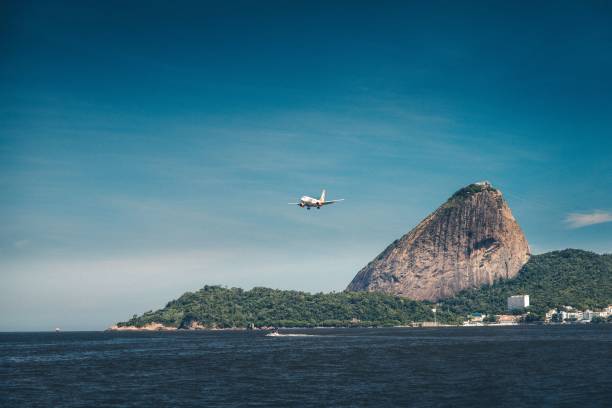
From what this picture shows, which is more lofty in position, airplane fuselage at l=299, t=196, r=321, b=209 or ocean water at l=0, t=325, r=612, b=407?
airplane fuselage at l=299, t=196, r=321, b=209

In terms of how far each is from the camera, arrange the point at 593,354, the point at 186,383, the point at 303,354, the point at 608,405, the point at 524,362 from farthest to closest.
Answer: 1. the point at 303,354
2. the point at 593,354
3. the point at 524,362
4. the point at 186,383
5. the point at 608,405

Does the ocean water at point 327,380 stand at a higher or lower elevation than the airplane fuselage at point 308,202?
lower

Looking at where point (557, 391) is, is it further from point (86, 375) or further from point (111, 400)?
point (86, 375)

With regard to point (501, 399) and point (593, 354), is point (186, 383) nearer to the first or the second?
point (501, 399)

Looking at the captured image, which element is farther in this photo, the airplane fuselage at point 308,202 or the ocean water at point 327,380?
the airplane fuselage at point 308,202

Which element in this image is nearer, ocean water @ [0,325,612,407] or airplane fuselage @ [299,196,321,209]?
ocean water @ [0,325,612,407]

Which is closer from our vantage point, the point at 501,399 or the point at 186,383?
the point at 501,399

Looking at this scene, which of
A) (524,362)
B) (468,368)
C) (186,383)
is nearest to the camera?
(186,383)

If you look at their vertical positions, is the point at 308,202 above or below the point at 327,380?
above

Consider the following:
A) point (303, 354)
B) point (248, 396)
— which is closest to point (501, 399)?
point (248, 396)

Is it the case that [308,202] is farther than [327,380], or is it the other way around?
[308,202]
